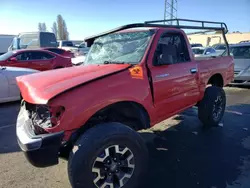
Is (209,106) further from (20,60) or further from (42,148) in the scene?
(20,60)

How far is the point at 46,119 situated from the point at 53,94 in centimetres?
31

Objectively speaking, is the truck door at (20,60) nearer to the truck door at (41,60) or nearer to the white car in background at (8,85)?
the truck door at (41,60)

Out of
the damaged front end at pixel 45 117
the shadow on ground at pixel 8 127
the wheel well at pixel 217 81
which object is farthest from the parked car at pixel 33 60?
the damaged front end at pixel 45 117

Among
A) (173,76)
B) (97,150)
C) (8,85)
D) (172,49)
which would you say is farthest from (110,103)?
(8,85)

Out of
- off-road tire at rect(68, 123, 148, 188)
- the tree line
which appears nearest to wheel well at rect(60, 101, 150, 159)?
off-road tire at rect(68, 123, 148, 188)

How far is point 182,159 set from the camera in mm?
3768

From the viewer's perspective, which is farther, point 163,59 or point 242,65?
point 242,65

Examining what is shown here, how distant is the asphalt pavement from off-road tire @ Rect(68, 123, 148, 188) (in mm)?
390

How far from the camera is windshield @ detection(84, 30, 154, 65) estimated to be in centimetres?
361

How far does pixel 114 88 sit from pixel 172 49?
1375 millimetres

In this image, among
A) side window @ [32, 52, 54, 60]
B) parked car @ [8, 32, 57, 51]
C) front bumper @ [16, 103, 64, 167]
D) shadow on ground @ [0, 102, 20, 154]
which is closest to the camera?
front bumper @ [16, 103, 64, 167]

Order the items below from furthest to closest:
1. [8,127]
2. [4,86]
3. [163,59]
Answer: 1. [4,86]
2. [8,127]
3. [163,59]

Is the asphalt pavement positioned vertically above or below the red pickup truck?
below

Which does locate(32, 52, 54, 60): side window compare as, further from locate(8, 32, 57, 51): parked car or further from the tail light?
the tail light
